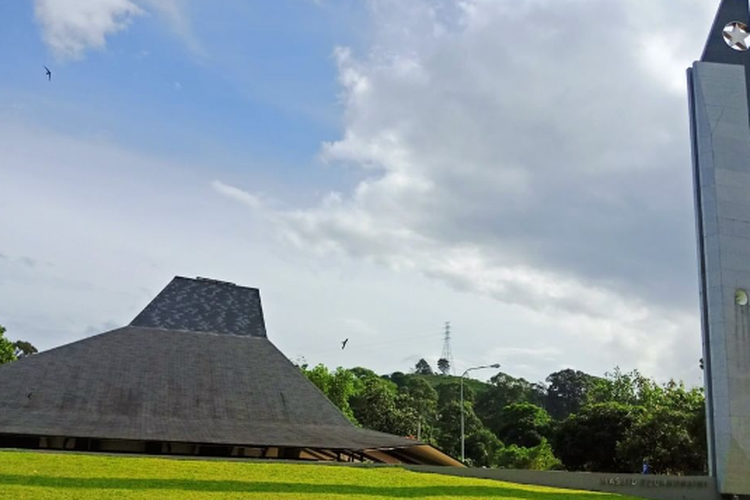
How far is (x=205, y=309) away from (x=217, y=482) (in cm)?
1673

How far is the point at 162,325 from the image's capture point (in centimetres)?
2533

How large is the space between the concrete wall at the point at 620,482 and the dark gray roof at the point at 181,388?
14.0 ft

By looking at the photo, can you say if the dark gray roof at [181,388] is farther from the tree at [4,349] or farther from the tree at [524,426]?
the tree at [524,426]

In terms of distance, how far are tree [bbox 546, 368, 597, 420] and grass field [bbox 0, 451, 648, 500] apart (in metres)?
76.1

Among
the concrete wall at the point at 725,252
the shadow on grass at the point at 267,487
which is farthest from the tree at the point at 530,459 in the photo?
the shadow on grass at the point at 267,487

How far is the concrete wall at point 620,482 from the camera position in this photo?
1491 centimetres

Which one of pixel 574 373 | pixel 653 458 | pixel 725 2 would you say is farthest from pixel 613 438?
pixel 574 373

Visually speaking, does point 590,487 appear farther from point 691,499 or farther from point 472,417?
point 472,417

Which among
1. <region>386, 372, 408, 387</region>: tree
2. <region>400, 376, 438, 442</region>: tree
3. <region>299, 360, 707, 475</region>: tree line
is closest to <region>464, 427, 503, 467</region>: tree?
<region>299, 360, 707, 475</region>: tree line

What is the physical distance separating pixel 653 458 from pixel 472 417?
27117mm

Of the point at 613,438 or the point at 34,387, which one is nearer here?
the point at 34,387

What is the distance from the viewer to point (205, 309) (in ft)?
87.9

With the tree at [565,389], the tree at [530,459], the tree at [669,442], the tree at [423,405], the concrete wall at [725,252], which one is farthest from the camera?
the tree at [565,389]

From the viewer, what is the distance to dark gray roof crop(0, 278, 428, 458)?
18234 millimetres
